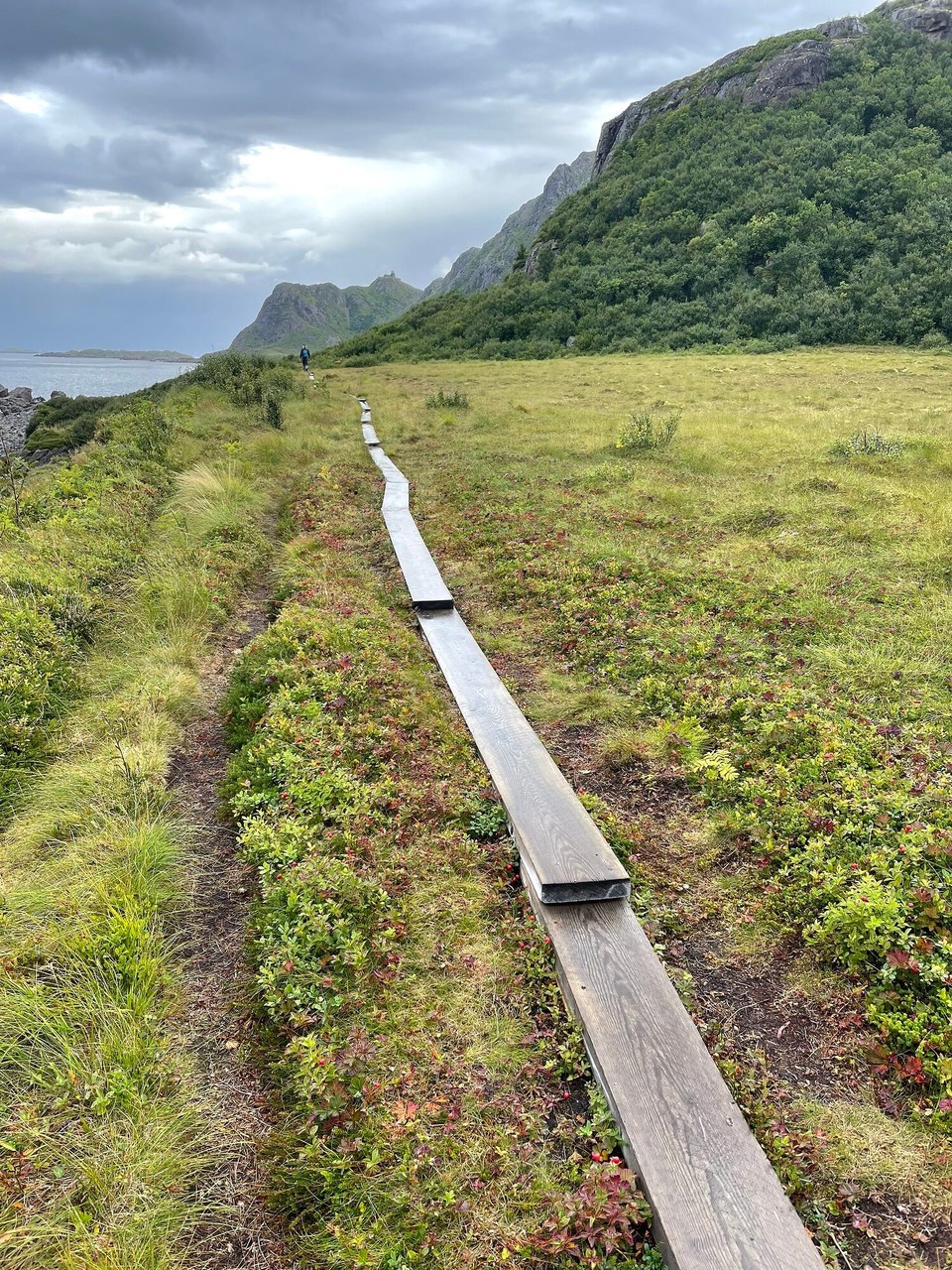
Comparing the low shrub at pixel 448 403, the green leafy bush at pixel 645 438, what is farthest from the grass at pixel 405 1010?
the low shrub at pixel 448 403

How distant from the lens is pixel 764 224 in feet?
169

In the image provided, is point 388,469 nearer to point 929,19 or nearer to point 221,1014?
point 221,1014

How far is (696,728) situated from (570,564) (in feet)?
12.8

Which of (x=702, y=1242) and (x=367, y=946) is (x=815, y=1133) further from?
(x=367, y=946)

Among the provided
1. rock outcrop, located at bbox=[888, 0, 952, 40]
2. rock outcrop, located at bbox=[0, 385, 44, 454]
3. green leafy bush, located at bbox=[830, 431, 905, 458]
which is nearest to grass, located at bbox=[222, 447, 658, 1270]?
green leafy bush, located at bbox=[830, 431, 905, 458]

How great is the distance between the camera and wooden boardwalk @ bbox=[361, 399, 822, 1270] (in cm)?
256

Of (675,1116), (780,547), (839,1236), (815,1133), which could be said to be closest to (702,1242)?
(675,1116)

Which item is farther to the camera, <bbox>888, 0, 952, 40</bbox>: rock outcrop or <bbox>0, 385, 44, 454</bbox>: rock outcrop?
<bbox>888, 0, 952, 40</bbox>: rock outcrop

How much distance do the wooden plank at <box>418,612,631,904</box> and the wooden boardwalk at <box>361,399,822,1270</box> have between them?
0.03 ft

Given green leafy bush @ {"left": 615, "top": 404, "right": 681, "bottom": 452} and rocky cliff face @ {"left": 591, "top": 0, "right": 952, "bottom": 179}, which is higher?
rocky cliff face @ {"left": 591, "top": 0, "right": 952, "bottom": 179}

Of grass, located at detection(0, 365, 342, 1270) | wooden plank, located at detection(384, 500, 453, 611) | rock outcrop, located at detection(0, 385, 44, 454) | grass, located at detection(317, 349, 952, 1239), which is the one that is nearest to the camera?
grass, located at detection(0, 365, 342, 1270)

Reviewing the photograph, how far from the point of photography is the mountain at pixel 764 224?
144 ft

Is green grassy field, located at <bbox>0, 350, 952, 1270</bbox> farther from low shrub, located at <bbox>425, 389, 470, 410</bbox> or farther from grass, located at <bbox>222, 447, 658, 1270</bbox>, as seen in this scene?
low shrub, located at <bbox>425, 389, 470, 410</bbox>

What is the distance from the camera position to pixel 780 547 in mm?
9461
